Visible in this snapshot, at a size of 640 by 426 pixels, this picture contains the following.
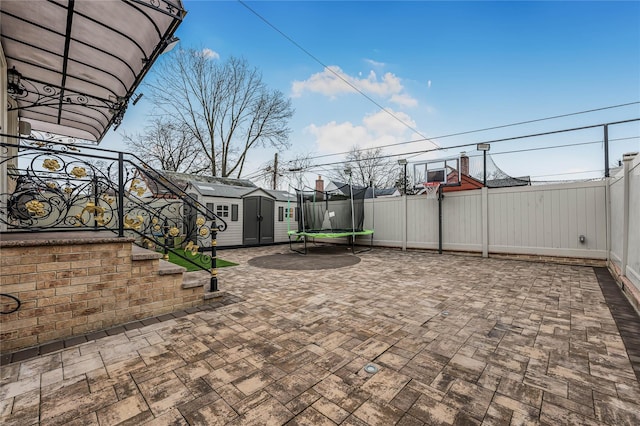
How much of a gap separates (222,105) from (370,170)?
12.1m

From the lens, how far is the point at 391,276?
15.8ft

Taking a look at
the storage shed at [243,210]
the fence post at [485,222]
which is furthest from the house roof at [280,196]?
the fence post at [485,222]

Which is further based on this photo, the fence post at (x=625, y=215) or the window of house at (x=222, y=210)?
the window of house at (x=222, y=210)

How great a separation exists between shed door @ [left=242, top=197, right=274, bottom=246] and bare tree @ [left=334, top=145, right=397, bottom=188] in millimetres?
10991

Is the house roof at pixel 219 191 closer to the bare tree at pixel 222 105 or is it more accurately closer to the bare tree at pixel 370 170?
the bare tree at pixel 222 105

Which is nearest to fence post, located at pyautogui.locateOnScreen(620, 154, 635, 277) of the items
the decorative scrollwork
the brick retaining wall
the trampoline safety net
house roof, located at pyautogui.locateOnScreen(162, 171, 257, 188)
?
the trampoline safety net

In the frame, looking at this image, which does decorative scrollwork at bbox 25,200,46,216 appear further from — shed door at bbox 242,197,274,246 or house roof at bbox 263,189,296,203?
house roof at bbox 263,189,296,203

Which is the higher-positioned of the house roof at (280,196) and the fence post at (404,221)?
the house roof at (280,196)

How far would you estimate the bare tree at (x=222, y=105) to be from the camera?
1427 cm

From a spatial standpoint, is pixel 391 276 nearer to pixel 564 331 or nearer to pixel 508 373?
pixel 564 331

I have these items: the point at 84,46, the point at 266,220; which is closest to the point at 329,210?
the point at 266,220

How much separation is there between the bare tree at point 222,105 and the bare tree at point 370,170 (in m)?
6.24

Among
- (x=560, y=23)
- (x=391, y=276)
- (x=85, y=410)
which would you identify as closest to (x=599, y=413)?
(x=85, y=410)

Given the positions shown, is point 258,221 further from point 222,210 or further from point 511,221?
point 511,221
